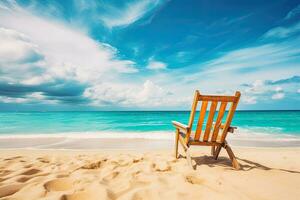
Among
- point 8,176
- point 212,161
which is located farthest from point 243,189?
point 8,176

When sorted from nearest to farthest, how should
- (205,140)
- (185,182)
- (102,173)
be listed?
1. (185,182)
2. (102,173)
3. (205,140)

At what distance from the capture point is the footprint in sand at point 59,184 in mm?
2317

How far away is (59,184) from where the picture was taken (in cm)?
245

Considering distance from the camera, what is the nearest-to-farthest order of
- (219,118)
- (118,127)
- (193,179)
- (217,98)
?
(193,179) < (217,98) < (219,118) < (118,127)

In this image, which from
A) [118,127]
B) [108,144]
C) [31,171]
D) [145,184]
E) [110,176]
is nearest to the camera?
[145,184]

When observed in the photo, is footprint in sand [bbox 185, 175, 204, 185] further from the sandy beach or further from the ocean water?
the ocean water

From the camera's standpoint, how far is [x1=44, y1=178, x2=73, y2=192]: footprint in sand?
2.32 m

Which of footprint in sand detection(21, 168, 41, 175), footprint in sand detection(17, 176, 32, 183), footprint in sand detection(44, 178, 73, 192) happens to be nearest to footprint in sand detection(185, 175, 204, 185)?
footprint in sand detection(44, 178, 73, 192)

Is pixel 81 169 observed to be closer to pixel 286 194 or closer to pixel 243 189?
pixel 243 189

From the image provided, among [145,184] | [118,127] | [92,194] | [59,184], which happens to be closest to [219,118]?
[145,184]

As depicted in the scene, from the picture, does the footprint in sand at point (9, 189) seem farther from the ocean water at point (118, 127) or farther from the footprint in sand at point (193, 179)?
the ocean water at point (118, 127)

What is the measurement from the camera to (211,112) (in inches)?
134

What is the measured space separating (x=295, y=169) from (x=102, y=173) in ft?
11.8

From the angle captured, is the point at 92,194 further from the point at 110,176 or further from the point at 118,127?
the point at 118,127
